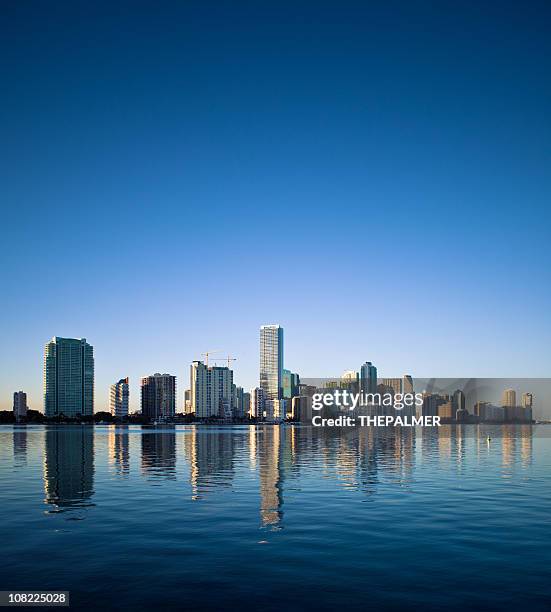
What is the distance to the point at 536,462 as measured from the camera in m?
92.5

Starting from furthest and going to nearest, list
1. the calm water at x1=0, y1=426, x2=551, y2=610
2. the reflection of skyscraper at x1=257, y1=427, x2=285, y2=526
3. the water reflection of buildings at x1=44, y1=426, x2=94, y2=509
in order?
the water reflection of buildings at x1=44, y1=426, x2=94, y2=509, the reflection of skyscraper at x1=257, y1=427, x2=285, y2=526, the calm water at x1=0, y1=426, x2=551, y2=610

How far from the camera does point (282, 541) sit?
116ft

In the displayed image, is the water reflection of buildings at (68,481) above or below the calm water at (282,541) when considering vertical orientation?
below

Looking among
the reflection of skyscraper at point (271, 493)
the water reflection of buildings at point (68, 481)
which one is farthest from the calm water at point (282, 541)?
the water reflection of buildings at point (68, 481)

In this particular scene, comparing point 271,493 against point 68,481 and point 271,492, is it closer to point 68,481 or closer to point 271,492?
point 271,492

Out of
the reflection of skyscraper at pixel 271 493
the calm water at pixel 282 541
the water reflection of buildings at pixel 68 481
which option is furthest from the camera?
the water reflection of buildings at pixel 68 481

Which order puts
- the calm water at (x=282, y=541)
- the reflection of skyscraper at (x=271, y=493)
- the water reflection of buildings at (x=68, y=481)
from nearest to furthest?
the calm water at (x=282, y=541) < the reflection of skyscraper at (x=271, y=493) < the water reflection of buildings at (x=68, y=481)

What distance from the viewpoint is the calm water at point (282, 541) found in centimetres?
2572

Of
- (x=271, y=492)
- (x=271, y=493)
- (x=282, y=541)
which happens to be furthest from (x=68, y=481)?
(x=282, y=541)

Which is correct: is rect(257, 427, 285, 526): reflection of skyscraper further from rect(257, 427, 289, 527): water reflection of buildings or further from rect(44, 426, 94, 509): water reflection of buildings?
rect(44, 426, 94, 509): water reflection of buildings

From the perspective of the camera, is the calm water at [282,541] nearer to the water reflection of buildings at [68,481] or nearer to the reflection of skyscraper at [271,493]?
the reflection of skyscraper at [271,493]

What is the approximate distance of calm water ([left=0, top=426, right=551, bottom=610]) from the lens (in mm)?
25719

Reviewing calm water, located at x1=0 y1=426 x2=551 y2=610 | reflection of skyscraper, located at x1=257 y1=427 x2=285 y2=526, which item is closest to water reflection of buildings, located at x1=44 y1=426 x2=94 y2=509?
calm water, located at x1=0 y1=426 x2=551 y2=610

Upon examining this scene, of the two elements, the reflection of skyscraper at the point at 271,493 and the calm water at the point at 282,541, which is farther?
the reflection of skyscraper at the point at 271,493
